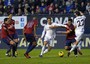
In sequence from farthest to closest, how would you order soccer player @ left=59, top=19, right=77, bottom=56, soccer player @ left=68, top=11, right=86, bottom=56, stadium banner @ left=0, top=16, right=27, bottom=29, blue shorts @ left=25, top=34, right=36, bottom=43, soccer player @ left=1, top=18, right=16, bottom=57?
stadium banner @ left=0, top=16, right=27, bottom=29, soccer player @ left=59, top=19, right=77, bottom=56, soccer player @ left=68, top=11, right=86, bottom=56, soccer player @ left=1, top=18, right=16, bottom=57, blue shorts @ left=25, top=34, right=36, bottom=43

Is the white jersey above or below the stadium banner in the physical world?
above

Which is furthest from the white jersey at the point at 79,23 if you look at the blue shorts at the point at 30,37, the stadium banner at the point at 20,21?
the stadium banner at the point at 20,21

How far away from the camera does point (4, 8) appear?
35.3 m

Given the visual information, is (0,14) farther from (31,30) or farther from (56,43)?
(31,30)

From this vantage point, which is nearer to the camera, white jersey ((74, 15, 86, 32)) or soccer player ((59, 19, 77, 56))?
white jersey ((74, 15, 86, 32))

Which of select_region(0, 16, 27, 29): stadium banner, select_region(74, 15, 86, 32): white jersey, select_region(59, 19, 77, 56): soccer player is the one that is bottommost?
select_region(0, 16, 27, 29): stadium banner

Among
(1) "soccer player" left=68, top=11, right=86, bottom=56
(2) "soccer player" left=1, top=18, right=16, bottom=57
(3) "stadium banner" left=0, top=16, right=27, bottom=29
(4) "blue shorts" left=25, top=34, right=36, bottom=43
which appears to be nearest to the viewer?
(4) "blue shorts" left=25, top=34, right=36, bottom=43

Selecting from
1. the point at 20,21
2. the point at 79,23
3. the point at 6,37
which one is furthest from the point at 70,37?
the point at 20,21

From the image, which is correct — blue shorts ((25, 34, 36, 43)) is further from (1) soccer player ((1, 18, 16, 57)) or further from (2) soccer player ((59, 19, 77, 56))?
(2) soccer player ((59, 19, 77, 56))

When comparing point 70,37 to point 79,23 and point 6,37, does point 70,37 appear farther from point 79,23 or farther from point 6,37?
point 6,37

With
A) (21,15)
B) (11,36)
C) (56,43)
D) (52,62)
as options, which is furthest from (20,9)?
(52,62)

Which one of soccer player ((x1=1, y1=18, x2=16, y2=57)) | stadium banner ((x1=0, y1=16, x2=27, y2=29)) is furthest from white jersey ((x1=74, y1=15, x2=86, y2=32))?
stadium banner ((x1=0, y1=16, x2=27, y2=29))

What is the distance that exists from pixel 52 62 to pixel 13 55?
14.3 feet

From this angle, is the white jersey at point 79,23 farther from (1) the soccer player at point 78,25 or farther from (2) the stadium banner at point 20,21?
(2) the stadium banner at point 20,21
